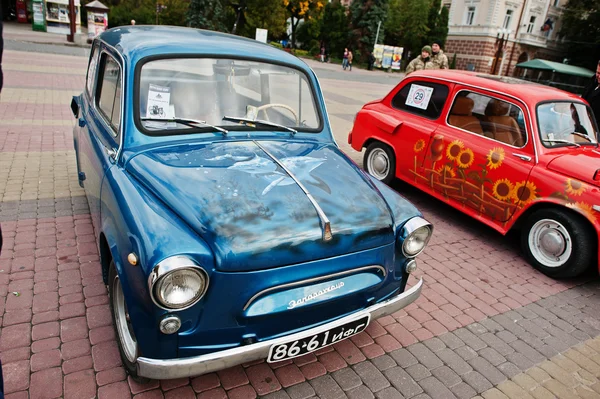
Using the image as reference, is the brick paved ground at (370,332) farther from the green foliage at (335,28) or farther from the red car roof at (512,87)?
the green foliage at (335,28)

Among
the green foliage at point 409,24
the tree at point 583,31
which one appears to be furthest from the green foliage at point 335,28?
the tree at point 583,31

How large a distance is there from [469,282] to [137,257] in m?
3.13

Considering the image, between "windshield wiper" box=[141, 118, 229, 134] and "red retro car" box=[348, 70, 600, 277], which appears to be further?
"red retro car" box=[348, 70, 600, 277]

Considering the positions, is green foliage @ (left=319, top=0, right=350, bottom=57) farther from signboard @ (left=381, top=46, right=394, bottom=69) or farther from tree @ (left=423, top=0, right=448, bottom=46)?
tree @ (left=423, top=0, right=448, bottom=46)

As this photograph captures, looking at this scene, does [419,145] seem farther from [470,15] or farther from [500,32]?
[470,15]

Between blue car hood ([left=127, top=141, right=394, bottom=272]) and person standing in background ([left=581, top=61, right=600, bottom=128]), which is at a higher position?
person standing in background ([left=581, top=61, right=600, bottom=128])

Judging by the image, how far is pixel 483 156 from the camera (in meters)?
4.49

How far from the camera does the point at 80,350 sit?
2561 millimetres

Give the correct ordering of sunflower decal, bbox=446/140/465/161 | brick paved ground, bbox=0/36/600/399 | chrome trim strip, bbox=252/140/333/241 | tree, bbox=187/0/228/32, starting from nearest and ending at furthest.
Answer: chrome trim strip, bbox=252/140/333/241, brick paved ground, bbox=0/36/600/399, sunflower decal, bbox=446/140/465/161, tree, bbox=187/0/228/32

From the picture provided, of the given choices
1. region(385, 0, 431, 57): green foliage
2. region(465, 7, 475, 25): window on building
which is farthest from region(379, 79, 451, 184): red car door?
region(465, 7, 475, 25): window on building

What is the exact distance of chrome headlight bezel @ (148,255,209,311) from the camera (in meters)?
1.81

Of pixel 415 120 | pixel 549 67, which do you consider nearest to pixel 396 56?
pixel 549 67

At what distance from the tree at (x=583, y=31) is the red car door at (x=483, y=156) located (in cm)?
4741

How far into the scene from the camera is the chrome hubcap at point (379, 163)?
5766mm
